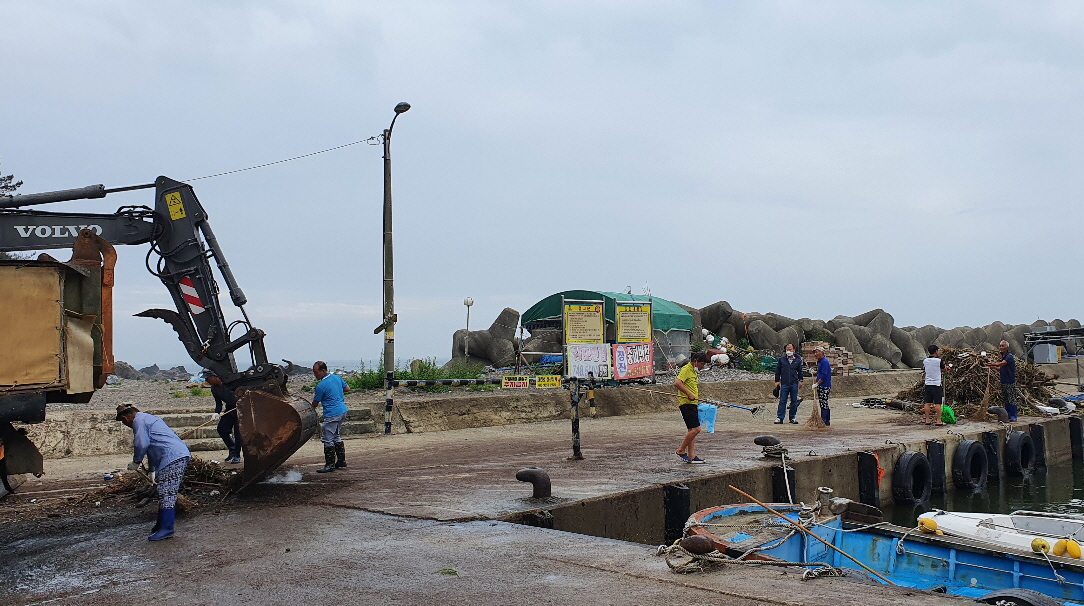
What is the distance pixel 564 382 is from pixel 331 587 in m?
14.6

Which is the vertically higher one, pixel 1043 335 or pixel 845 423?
pixel 1043 335

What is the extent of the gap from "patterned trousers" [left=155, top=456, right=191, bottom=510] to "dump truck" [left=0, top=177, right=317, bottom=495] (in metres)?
1.03

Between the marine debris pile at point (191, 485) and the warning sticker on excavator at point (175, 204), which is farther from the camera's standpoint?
the warning sticker on excavator at point (175, 204)

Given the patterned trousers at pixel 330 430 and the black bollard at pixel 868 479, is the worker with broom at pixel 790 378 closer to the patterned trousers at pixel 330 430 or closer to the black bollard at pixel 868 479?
the black bollard at pixel 868 479

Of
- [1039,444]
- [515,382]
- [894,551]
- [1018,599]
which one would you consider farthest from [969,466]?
[1018,599]

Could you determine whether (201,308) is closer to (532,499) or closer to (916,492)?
(532,499)

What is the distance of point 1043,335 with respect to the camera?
31.4 metres

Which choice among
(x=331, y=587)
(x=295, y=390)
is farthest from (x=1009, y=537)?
(x=295, y=390)

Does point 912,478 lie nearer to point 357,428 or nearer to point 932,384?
point 932,384

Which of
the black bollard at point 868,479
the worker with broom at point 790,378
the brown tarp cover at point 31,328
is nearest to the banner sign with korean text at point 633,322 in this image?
the worker with broom at point 790,378

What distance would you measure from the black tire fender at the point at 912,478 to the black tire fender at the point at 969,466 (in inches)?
74.1

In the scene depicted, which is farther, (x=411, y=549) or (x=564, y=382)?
(x=564, y=382)

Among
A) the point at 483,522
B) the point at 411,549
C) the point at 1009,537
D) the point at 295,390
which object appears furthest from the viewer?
the point at 295,390

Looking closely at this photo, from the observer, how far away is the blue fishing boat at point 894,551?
803cm
